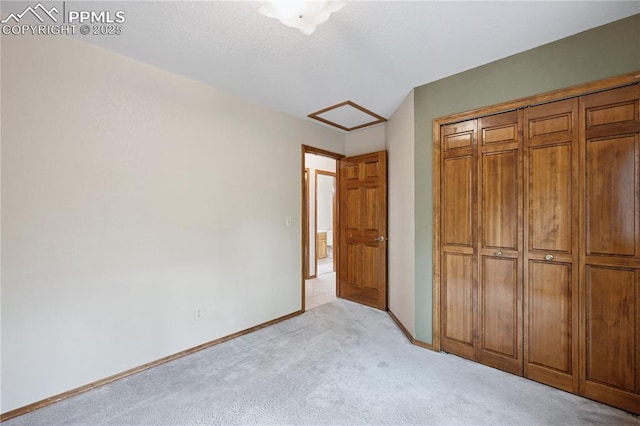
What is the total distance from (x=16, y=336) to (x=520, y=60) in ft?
13.9

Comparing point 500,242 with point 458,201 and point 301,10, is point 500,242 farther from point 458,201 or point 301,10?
point 301,10

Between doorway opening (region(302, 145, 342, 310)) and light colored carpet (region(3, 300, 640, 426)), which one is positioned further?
doorway opening (region(302, 145, 342, 310))

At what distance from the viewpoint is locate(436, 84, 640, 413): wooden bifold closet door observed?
1889 millimetres

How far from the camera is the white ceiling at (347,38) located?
1757 mm

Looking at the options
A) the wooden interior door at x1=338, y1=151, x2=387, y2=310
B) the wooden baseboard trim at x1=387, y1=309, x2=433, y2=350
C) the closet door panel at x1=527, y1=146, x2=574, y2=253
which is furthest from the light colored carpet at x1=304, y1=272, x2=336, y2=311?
the closet door panel at x1=527, y1=146, x2=574, y2=253

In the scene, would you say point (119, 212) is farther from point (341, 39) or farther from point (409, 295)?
point (409, 295)

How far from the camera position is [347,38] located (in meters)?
2.05

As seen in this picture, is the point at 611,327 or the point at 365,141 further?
the point at 365,141

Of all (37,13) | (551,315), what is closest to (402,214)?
(551,315)

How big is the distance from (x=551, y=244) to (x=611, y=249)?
324 mm

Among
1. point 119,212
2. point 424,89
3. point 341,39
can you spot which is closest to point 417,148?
point 424,89

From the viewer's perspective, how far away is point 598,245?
6.48 feet

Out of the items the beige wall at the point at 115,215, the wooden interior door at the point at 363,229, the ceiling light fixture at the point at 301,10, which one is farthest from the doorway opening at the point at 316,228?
the ceiling light fixture at the point at 301,10

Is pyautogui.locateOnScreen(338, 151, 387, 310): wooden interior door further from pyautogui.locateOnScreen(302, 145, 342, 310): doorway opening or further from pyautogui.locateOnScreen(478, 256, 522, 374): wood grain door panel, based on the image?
pyautogui.locateOnScreen(478, 256, 522, 374): wood grain door panel
